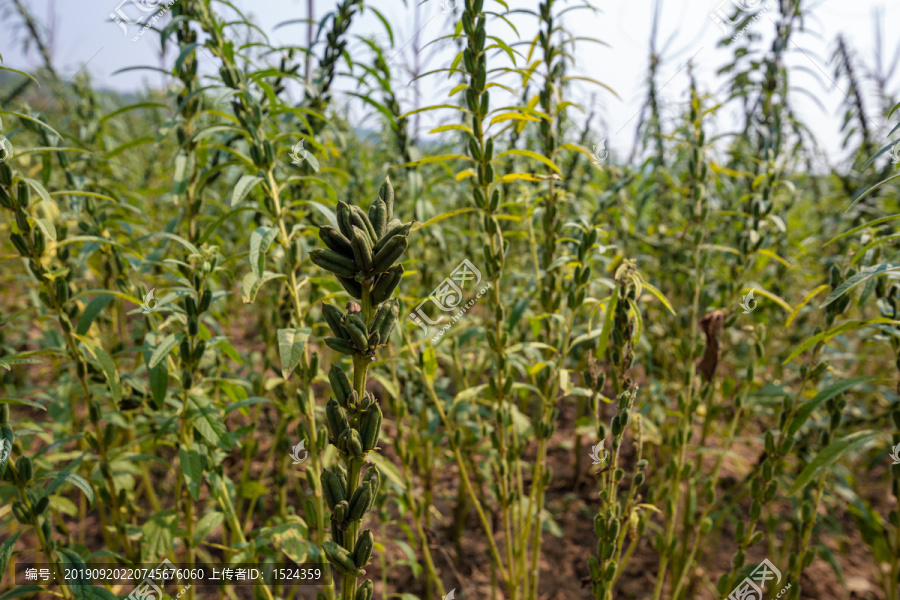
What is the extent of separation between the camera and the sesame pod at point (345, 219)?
0.76 meters

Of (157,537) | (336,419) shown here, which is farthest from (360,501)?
(157,537)

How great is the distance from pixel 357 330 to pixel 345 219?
180 millimetres

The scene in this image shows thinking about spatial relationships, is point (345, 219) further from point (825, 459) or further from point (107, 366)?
point (825, 459)

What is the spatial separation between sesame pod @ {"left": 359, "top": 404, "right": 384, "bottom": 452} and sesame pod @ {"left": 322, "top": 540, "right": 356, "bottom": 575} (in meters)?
0.15

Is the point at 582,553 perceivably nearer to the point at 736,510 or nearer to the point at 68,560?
the point at 736,510

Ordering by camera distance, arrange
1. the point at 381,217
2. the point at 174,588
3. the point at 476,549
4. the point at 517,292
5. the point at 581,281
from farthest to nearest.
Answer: the point at 476,549, the point at 517,292, the point at 174,588, the point at 581,281, the point at 381,217

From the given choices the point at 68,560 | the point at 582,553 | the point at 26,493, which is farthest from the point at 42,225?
the point at 582,553

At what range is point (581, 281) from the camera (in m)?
1.55

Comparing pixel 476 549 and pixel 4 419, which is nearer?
pixel 4 419

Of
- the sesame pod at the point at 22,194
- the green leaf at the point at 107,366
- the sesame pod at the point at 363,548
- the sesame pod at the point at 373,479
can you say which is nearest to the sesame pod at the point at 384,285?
the sesame pod at the point at 373,479

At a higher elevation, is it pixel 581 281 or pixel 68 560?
pixel 581 281

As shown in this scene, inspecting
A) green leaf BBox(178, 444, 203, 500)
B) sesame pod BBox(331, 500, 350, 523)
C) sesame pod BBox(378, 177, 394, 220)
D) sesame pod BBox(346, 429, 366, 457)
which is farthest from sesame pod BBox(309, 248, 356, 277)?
green leaf BBox(178, 444, 203, 500)

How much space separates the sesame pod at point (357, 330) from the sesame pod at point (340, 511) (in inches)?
9.8

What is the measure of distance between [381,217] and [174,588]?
1747mm
